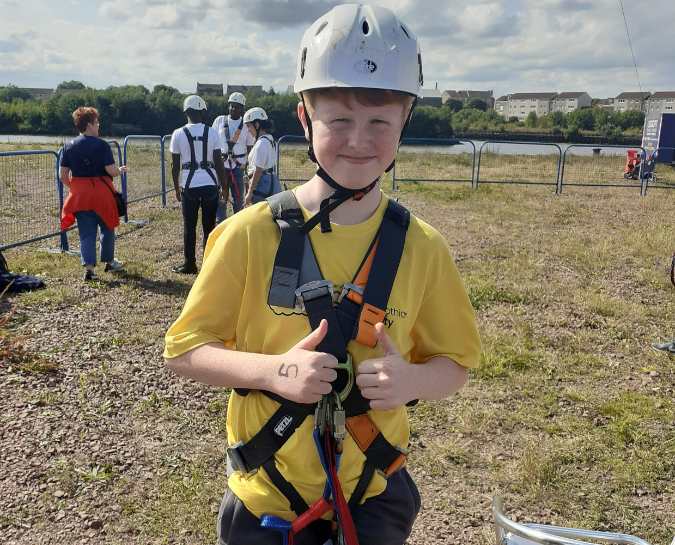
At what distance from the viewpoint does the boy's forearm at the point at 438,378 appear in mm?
1563

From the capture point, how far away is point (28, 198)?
1199 centimetres

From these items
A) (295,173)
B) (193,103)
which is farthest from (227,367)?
(295,173)

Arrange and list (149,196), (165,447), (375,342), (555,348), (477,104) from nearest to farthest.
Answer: (375,342), (165,447), (555,348), (149,196), (477,104)

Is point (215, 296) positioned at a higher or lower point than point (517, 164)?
lower

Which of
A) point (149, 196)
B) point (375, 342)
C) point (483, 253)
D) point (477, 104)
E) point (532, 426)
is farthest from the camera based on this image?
point (477, 104)

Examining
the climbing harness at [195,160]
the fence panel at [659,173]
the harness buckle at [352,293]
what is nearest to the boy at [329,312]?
the harness buckle at [352,293]

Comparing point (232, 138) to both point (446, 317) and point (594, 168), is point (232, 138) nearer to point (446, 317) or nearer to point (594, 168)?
point (446, 317)

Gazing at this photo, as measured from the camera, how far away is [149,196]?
14320 millimetres

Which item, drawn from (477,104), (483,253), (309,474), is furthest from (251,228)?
(477,104)

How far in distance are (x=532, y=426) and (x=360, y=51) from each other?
363 cm

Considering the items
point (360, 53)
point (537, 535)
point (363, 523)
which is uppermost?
point (360, 53)

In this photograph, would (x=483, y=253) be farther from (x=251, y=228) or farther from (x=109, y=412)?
(x=251, y=228)

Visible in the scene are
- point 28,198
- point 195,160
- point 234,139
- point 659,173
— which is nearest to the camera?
point 195,160

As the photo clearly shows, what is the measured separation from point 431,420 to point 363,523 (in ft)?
9.61
